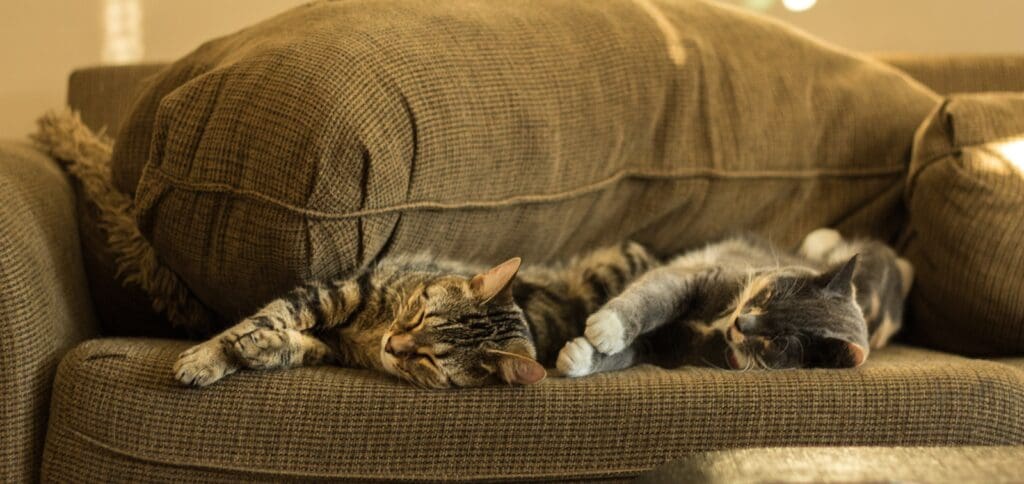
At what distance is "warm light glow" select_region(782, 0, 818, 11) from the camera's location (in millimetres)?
2658

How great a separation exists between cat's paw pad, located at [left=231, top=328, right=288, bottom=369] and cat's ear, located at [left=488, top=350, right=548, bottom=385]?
33 cm

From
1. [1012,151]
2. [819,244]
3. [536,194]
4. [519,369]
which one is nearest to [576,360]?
[519,369]

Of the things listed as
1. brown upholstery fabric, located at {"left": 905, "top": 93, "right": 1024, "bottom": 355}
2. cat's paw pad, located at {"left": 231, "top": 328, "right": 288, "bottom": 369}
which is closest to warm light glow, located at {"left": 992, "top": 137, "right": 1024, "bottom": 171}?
brown upholstery fabric, located at {"left": 905, "top": 93, "right": 1024, "bottom": 355}

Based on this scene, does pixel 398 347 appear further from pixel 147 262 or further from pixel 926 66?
pixel 926 66

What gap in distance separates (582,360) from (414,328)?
10.4 inches

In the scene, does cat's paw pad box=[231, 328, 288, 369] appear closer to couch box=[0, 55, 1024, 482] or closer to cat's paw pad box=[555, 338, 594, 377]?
couch box=[0, 55, 1024, 482]

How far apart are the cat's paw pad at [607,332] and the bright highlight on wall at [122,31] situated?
1676 millimetres

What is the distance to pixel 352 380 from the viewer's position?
1398mm

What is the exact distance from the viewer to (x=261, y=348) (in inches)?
55.1

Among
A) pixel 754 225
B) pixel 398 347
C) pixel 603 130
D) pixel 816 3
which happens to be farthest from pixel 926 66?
pixel 398 347

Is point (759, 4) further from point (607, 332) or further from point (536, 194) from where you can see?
point (607, 332)

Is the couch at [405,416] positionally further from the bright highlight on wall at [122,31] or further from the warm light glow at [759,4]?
the warm light glow at [759,4]

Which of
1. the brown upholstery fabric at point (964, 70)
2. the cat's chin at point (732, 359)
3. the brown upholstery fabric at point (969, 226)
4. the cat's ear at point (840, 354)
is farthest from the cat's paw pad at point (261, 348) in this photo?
the brown upholstery fabric at point (964, 70)

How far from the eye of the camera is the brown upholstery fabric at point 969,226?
181cm
